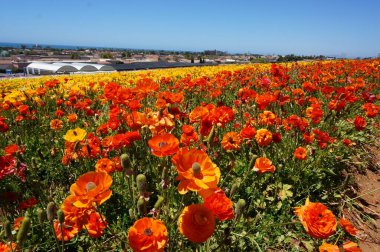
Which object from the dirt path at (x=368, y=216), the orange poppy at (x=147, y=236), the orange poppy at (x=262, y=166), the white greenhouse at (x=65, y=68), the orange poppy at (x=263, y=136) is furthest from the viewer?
the white greenhouse at (x=65, y=68)

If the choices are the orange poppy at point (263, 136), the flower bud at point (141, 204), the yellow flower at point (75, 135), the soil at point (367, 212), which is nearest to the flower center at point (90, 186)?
the flower bud at point (141, 204)

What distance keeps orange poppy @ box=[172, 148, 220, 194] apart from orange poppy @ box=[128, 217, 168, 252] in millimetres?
188

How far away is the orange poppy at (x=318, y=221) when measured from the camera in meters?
1.27

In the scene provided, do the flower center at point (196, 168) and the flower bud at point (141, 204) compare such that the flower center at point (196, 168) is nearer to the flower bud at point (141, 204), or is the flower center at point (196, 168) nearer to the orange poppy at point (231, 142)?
the flower bud at point (141, 204)

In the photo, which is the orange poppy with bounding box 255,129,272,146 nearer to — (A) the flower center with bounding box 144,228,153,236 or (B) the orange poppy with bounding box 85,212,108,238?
(B) the orange poppy with bounding box 85,212,108,238

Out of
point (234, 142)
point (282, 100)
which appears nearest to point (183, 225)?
point (234, 142)

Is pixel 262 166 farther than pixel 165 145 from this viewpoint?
Yes

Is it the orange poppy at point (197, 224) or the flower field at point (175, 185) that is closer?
the orange poppy at point (197, 224)

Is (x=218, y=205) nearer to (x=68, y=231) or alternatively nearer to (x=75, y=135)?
(x=68, y=231)

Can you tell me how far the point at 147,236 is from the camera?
3.67ft

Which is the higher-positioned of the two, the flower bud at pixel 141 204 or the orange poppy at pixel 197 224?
the orange poppy at pixel 197 224

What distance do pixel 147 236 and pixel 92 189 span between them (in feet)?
1.04

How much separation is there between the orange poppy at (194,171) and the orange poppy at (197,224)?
0.10 meters

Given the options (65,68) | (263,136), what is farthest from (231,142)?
(65,68)
